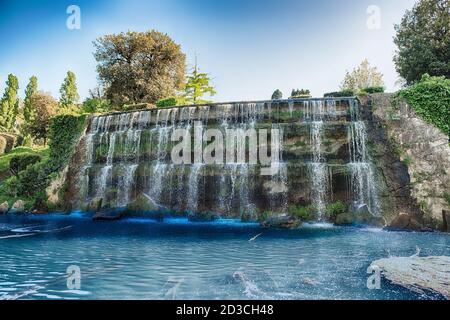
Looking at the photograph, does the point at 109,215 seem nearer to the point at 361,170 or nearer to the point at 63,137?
the point at 63,137

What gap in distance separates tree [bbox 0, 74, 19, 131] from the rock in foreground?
5776cm

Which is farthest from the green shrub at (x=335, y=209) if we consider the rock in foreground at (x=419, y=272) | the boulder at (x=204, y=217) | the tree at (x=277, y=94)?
the tree at (x=277, y=94)

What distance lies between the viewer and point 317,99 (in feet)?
70.5

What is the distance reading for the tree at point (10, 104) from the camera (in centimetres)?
5194

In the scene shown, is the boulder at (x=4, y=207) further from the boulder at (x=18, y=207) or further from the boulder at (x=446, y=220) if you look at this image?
the boulder at (x=446, y=220)

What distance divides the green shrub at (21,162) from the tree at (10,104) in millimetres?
27821

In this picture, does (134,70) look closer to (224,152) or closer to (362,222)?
(224,152)

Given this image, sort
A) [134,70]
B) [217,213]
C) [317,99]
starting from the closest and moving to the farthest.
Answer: [217,213], [317,99], [134,70]

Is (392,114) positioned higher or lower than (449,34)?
lower

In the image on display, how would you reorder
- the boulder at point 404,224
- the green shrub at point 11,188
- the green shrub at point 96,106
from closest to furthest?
1. the boulder at point 404,224
2. the green shrub at point 11,188
3. the green shrub at point 96,106

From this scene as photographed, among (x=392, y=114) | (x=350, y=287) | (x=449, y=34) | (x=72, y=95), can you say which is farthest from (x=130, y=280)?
(x=72, y=95)

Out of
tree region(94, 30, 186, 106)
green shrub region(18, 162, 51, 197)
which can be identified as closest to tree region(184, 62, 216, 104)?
tree region(94, 30, 186, 106)

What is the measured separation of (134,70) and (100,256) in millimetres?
31678

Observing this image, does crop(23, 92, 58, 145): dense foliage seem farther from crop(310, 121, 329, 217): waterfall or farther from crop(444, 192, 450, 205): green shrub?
crop(444, 192, 450, 205): green shrub
